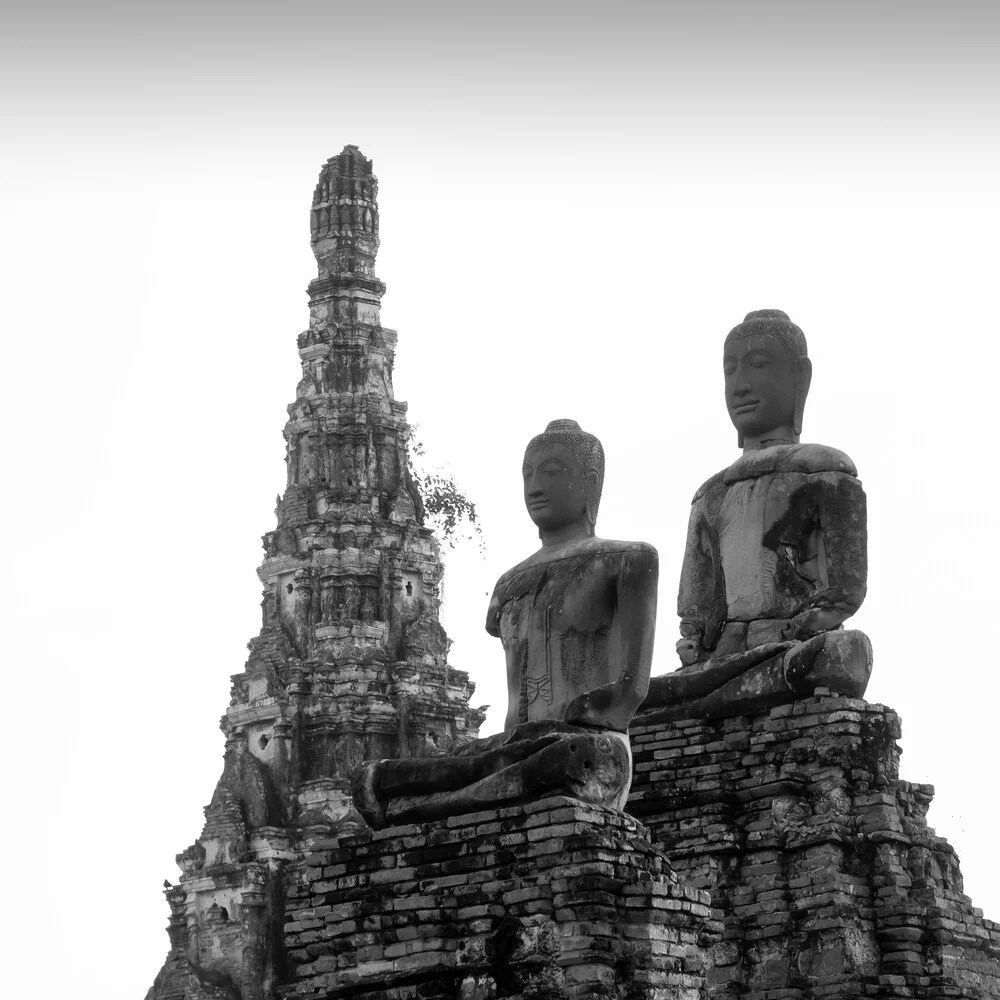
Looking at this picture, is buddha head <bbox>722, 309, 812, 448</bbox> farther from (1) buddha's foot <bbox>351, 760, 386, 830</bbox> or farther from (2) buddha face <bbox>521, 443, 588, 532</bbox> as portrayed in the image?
(1) buddha's foot <bbox>351, 760, 386, 830</bbox>

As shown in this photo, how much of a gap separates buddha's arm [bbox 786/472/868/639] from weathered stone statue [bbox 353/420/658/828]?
2.63 m

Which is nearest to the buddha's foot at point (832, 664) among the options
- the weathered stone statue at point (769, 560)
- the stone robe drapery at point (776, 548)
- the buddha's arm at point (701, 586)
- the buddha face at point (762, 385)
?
the weathered stone statue at point (769, 560)

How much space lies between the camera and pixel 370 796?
17.6 metres

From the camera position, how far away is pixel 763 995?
61.9 feet

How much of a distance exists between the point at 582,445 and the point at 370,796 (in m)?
2.90

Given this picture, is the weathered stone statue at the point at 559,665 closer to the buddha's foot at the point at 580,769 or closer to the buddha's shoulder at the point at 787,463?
the buddha's foot at the point at 580,769

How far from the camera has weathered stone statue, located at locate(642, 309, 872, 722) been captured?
1997cm


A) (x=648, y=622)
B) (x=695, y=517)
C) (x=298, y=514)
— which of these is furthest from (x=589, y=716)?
(x=298, y=514)

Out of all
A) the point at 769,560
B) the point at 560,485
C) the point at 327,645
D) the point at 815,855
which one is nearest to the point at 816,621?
the point at 769,560

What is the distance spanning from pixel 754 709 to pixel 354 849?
4.15 m

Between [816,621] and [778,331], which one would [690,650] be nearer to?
[816,621]

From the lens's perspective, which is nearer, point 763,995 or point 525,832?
point 525,832

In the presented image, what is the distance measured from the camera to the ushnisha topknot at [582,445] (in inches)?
722

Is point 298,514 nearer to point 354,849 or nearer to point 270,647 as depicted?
point 270,647
